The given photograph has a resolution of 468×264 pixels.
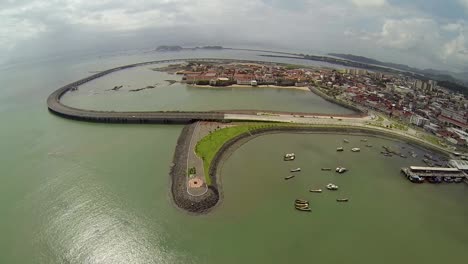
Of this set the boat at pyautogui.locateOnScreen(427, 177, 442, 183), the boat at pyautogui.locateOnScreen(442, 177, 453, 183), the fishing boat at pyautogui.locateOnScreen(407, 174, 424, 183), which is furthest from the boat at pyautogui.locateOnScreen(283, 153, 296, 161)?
the boat at pyautogui.locateOnScreen(442, 177, 453, 183)

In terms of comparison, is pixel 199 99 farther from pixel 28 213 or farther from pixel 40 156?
pixel 28 213

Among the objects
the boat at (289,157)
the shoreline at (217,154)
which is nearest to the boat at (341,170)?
the boat at (289,157)

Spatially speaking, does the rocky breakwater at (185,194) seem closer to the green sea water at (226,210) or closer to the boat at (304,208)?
the green sea water at (226,210)

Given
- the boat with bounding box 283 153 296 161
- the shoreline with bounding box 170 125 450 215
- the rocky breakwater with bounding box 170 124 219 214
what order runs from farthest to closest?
the boat with bounding box 283 153 296 161
the shoreline with bounding box 170 125 450 215
the rocky breakwater with bounding box 170 124 219 214

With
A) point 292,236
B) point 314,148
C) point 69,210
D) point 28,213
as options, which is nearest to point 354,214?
point 292,236

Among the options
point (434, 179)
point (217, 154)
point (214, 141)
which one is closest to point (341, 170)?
point (434, 179)

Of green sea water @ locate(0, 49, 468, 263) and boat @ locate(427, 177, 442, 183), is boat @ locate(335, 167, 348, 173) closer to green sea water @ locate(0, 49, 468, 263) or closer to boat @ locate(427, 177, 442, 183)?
green sea water @ locate(0, 49, 468, 263)
